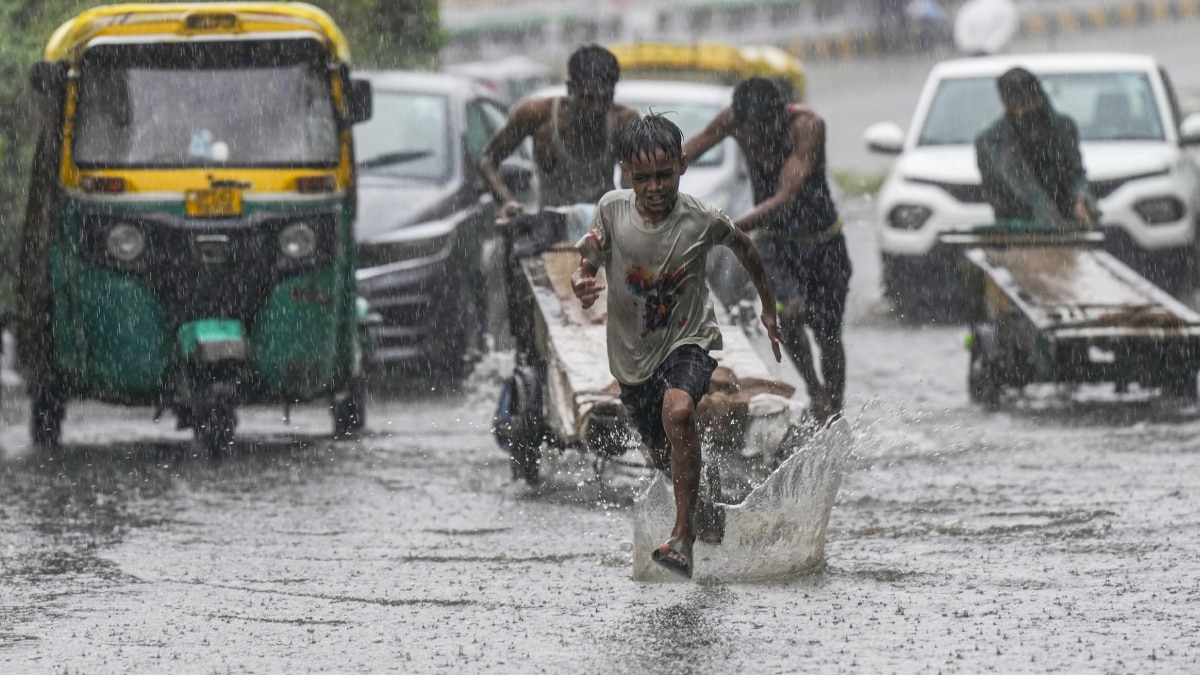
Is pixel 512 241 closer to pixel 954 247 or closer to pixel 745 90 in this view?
pixel 745 90

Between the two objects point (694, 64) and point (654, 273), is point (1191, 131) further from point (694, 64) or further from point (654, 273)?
point (694, 64)

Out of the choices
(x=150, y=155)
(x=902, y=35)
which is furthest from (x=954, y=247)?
(x=902, y=35)

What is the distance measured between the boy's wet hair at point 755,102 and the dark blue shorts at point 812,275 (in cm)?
62

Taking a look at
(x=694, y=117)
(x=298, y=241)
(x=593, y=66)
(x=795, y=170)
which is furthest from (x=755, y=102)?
(x=694, y=117)

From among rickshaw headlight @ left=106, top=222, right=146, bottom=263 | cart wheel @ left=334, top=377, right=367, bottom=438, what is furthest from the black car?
rickshaw headlight @ left=106, top=222, right=146, bottom=263

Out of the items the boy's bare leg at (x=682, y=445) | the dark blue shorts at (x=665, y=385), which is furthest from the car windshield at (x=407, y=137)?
the boy's bare leg at (x=682, y=445)

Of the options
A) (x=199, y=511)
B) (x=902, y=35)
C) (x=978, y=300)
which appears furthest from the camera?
(x=902, y=35)

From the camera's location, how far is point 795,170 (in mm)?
9812

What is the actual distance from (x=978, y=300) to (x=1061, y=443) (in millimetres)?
1833

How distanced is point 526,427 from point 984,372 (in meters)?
3.43

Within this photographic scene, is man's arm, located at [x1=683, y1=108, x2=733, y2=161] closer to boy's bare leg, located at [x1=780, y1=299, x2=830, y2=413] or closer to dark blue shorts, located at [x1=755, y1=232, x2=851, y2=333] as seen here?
dark blue shorts, located at [x1=755, y1=232, x2=851, y2=333]

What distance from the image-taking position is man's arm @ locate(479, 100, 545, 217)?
33.1 ft

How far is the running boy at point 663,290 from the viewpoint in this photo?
22.4ft

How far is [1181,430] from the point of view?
1083cm
